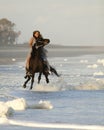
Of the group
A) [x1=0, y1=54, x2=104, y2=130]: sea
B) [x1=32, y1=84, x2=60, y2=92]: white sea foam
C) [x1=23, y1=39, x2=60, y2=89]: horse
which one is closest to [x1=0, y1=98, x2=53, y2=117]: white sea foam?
[x1=0, y1=54, x2=104, y2=130]: sea

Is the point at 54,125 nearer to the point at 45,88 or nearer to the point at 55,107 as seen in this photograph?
the point at 55,107

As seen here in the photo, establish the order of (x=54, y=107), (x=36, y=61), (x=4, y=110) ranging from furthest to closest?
(x=36, y=61)
(x=54, y=107)
(x=4, y=110)

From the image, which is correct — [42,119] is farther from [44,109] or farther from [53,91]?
[53,91]

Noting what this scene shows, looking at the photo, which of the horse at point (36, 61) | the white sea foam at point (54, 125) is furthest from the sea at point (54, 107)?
the horse at point (36, 61)

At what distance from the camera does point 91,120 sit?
45.5ft

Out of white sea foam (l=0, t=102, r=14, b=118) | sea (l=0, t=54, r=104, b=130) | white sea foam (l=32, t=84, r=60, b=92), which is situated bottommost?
white sea foam (l=32, t=84, r=60, b=92)

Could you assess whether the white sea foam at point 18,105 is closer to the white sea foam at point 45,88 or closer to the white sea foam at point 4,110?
the white sea foam at point 4,110

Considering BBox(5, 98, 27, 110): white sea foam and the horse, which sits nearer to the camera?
BBox(5, 98, 27, 110): white sea foam

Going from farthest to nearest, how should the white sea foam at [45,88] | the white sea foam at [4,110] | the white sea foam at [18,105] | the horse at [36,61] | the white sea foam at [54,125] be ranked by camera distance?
the white sea foam at [45,88], the horse at [36,61], the white sea foam at [18,105], the white sea foam at [4,110], the white sea foam at [54,125]

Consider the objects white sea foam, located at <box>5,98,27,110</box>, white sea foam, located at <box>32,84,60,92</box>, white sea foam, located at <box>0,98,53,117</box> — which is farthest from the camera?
white sea foam, located at <box>32,84,60,92</box>

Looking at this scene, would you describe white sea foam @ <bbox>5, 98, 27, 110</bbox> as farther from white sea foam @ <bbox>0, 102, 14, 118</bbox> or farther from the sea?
white sea foam @ <bbox>0, 102, 14, 118</bbox>

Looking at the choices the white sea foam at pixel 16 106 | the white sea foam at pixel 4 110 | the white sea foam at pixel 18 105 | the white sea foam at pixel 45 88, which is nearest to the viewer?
the white sea foam at pixel 4 110

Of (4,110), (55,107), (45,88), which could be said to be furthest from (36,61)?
(4,110)

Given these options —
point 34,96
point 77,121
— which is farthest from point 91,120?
point 34,96
